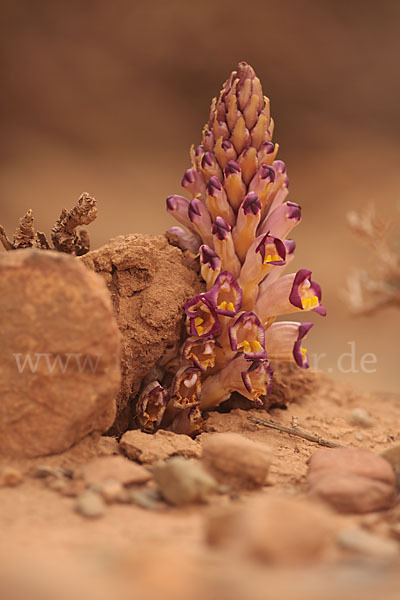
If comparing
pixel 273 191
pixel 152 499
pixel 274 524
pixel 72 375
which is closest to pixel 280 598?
pixel 274 524

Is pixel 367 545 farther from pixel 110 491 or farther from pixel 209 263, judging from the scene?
pixel 209 263

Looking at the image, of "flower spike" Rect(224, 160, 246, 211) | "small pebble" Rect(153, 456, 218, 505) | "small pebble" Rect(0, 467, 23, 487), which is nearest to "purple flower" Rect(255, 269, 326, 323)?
"flower spike" Rect(224, 160, 246, 211)

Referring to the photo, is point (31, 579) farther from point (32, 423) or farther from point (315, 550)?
point (32, 423)

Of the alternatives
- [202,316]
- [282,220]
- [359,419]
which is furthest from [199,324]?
[359,419]

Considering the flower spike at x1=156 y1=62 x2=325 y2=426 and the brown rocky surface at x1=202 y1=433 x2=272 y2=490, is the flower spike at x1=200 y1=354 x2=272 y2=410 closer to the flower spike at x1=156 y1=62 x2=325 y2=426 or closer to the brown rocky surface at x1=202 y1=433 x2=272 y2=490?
the flower spike at x1=156 y1=62 x2=325 y2=426

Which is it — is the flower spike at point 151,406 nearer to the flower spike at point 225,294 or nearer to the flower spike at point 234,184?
the flower spike at point 225,294
